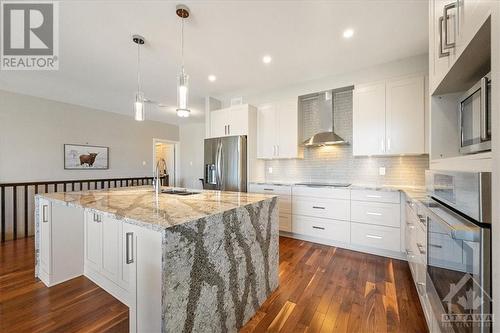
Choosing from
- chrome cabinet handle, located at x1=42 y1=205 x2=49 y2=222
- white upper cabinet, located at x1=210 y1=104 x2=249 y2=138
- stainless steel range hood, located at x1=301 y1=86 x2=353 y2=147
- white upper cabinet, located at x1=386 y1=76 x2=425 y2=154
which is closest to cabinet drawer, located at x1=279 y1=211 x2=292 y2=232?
stainless steel range hood, located at x1=301 y1=86 x2=353 y2=147

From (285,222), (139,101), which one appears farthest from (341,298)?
(139,101)

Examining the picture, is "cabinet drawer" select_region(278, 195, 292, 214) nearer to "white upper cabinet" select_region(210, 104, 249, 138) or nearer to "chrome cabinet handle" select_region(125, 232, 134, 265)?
"white upper cabinet" select_region(210, 104, 249, 138)

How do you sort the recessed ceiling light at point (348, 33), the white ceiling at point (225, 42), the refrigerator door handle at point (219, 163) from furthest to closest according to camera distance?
the refrigerator door handle at point (219, 163) < the recessed ceiling light at point (348, 33) < the white ceiling at point (225, 42)

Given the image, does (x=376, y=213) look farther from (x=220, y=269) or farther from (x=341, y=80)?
(x=220, y=269)

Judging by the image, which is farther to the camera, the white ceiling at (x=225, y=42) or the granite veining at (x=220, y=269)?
the white ceiling at (x=225, y=42)

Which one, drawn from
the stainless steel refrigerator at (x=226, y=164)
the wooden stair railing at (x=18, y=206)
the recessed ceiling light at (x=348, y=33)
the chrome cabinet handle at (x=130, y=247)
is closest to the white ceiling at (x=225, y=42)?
the recessed ceiling light at (x=348, y=33)

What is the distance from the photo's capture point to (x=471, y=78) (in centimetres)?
125

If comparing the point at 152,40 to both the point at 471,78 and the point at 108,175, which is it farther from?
the point at 108,175

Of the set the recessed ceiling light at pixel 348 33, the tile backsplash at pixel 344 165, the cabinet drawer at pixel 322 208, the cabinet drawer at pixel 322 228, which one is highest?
the recessed ceiling light at pixel 348 33

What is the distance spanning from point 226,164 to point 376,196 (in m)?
2.44

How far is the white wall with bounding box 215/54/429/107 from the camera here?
9.07 ft

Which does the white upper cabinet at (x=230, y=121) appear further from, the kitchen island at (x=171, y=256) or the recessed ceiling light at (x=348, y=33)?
the kitchen island at (x=171, y=256)

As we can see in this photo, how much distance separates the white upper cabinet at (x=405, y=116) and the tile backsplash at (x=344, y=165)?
1.02 feet

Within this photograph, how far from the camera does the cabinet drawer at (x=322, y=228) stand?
2926mm
